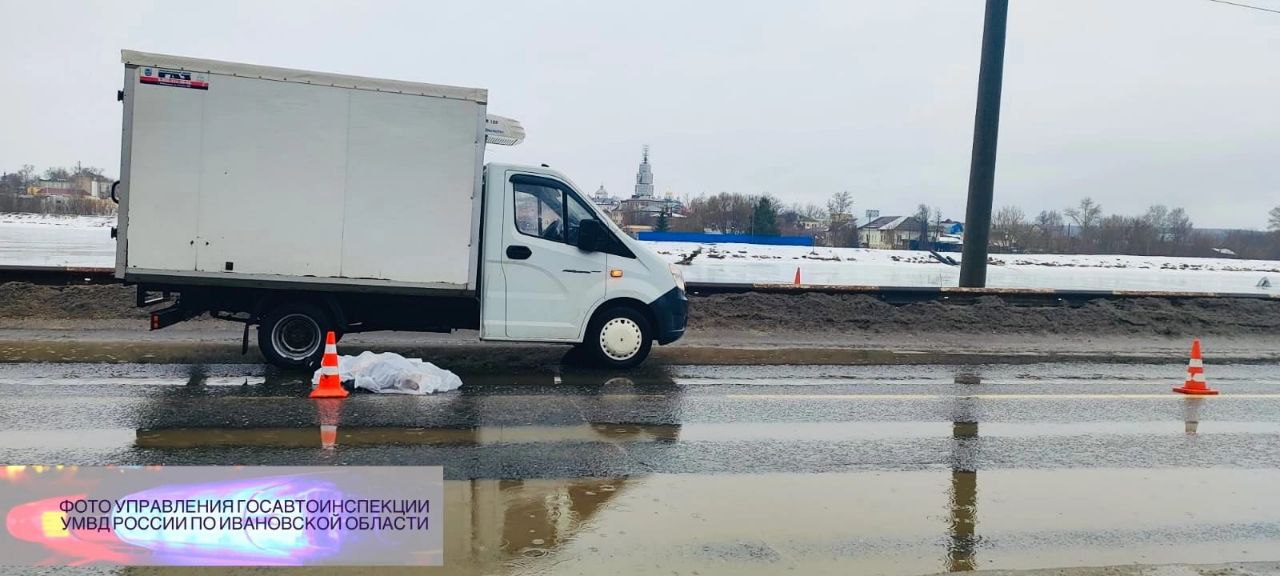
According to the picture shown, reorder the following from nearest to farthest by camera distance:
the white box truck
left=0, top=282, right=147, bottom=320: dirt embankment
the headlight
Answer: the white box truck → the headlight → left=0, top=282, right=147, bottom=320: dirt embankment

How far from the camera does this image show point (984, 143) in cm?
1728

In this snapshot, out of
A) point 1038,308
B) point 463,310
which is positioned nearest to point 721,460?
point 463,310

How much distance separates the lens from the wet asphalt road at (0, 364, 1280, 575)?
514 centimetres

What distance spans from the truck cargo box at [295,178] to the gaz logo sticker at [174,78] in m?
0.01

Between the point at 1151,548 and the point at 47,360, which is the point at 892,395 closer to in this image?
the point at 1151,548

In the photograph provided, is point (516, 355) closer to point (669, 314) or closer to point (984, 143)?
point (669, 314)

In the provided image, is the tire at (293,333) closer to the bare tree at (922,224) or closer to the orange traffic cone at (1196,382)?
the orange traffic cone at (1196,382)

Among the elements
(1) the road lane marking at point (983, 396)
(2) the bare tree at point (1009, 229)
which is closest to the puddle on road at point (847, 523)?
(1) the road lane marking at point (983, 396)

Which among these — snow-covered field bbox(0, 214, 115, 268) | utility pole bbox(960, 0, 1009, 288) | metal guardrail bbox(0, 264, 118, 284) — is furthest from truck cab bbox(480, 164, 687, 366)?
snow-covered field bbox(0, 214, 115, 268)

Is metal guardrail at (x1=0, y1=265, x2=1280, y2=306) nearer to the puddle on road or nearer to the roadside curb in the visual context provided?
the roadside curb

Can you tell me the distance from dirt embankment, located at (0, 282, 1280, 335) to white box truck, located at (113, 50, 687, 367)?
5.00m

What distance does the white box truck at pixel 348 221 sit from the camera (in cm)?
956

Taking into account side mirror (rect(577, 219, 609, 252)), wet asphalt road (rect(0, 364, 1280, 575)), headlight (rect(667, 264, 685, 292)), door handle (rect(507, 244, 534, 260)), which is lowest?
wet asphalt road (rect(0, 364, 1280, 575))

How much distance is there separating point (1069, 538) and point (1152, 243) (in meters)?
81.9
